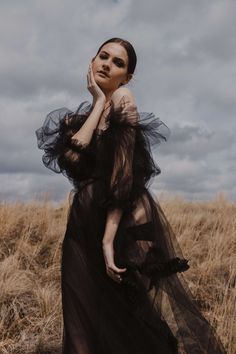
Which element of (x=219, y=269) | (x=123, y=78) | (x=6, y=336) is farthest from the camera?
(x=219, y=269)

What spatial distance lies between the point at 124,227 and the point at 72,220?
11.2 inches

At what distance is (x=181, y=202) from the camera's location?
12.0m

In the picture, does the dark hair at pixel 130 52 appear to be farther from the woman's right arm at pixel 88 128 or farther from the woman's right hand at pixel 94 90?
the woman's right arm at pixel 88 128

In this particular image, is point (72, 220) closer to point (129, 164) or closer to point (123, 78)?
point (129, 164)

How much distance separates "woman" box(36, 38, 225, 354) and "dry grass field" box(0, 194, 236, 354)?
1.58m

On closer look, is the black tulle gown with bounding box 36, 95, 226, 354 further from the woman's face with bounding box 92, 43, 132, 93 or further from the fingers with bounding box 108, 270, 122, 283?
the woman's face with bounding box 92, 43, 132, 93

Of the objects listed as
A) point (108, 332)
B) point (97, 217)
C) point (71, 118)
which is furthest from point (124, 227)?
point (71, 118)

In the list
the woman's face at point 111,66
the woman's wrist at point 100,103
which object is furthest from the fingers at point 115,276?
the woman's face at point 111,66

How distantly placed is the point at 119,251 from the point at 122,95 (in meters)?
0.77

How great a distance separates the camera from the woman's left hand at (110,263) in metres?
2.35

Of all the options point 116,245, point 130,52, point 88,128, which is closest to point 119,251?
point 116,245

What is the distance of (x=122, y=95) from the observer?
2.56 meters

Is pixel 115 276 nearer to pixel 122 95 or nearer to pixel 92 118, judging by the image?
pixel 92 118

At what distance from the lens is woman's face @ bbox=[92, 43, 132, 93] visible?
8.84 feet
